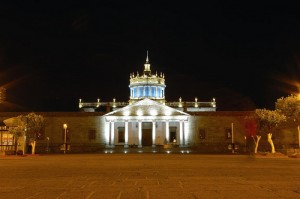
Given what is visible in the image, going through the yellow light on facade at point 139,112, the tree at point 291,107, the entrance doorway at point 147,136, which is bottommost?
the entrance doorway at point 147,136

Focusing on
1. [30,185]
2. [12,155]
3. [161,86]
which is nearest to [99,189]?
[30,185]

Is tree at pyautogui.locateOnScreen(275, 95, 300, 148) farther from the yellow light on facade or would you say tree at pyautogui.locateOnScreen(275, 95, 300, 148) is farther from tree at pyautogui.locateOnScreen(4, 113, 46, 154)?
the yellow light on facade

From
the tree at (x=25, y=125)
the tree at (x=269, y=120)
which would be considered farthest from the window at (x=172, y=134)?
the tree at (x=269, y=120)

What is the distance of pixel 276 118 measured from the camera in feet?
131

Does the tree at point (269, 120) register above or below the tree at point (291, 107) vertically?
below

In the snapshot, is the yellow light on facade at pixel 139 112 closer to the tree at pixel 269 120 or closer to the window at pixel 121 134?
the window at pixel 121 134

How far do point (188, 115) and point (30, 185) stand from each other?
5908cm

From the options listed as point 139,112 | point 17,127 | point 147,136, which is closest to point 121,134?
point 147,136

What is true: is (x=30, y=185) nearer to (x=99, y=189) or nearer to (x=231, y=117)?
(x=99, y=189)

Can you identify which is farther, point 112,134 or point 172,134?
point 172,134

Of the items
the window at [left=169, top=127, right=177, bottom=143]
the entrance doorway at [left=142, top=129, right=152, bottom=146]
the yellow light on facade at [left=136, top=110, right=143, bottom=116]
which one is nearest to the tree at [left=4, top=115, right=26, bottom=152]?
the yellow light on facade at [left=136, top=110, right=143, bottom=116]

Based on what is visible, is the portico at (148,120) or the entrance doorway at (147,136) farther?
the entrance doorway at (147,136)

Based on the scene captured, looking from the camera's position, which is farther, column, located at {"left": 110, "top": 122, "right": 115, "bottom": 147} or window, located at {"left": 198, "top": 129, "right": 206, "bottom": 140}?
window, located at {"left": 198, "top": 129, "right": 206, "bottom": 140}

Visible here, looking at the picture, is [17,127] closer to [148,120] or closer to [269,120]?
[269,120]
